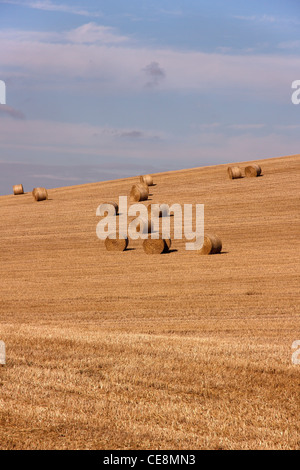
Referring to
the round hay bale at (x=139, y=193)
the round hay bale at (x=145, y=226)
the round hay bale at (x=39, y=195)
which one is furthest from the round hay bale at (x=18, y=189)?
the round hay bale at (x=145, y=226)

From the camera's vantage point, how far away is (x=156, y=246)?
25.4 m

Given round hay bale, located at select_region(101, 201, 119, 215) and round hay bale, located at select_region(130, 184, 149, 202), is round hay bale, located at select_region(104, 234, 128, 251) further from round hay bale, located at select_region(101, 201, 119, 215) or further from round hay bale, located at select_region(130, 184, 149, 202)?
round hay bale, located at select_region(130, 184, 149, 202)

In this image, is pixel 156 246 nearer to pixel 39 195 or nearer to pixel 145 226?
pixel 145 226

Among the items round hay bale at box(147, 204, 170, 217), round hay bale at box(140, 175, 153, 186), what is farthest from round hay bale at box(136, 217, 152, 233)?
round hay bale at box(140, 175, 153, 186)

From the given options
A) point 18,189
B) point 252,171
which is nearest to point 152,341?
point 252,171

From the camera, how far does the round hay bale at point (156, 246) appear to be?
82.7ft

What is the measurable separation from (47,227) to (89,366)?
26.9 meters

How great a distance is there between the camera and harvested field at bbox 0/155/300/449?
594 cm

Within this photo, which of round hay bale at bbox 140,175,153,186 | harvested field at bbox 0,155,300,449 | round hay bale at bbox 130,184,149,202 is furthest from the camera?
round hay bale at bbox 140,175,153,186

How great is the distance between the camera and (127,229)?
31.2 meters

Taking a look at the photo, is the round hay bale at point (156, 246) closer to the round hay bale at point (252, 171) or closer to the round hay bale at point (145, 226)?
A: the round hay bale at point (145, 226)

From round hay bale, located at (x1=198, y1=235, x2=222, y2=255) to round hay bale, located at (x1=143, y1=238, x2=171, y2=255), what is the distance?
164 cm

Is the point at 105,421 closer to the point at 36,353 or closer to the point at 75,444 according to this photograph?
the point at 75,444

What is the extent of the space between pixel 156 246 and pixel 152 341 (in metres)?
15.5
